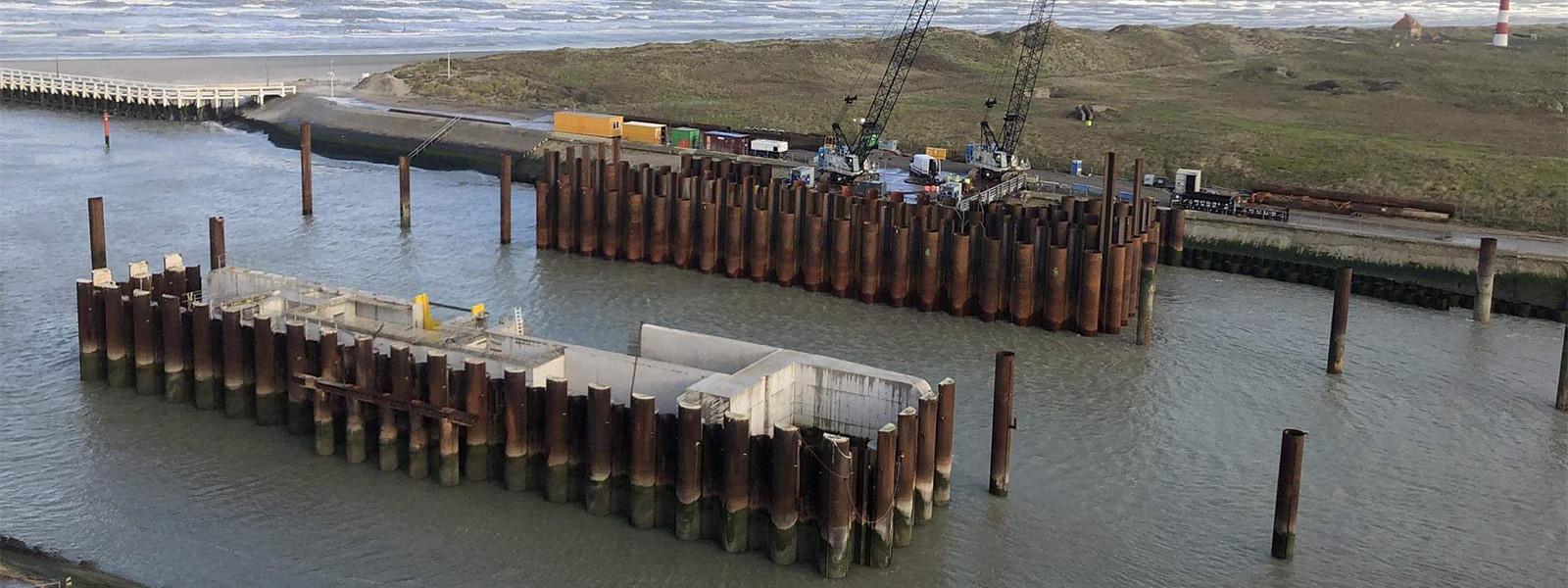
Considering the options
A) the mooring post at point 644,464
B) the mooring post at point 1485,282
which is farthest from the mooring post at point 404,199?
the mooring post at point 1485,282

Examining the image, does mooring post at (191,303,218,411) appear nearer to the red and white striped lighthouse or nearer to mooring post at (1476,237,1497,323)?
mooring post at (1476,237,1497,323)

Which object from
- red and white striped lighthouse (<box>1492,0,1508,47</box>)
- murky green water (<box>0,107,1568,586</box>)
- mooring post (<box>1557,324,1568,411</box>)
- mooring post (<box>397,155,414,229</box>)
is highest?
red and white striped lighthouse (<box>1492,0,1508,47</box>)

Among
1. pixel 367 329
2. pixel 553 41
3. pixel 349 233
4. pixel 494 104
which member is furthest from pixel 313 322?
pixel 553 41

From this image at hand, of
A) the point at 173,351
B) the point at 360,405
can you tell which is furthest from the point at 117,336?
the point at 360,405

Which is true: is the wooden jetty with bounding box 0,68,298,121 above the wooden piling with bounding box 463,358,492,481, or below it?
above

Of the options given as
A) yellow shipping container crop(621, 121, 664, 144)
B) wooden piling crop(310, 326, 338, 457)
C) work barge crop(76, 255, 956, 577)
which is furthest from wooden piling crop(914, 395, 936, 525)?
yellow shipping container crop(621, 121, 664, 144)

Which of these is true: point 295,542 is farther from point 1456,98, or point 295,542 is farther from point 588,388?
point 1456,98

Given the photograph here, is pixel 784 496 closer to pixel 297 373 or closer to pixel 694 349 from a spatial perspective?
pixel 694 349
